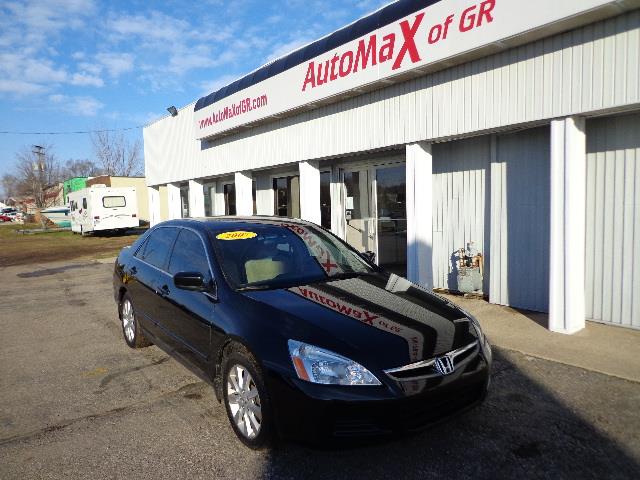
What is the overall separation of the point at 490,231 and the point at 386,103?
9.15 feet

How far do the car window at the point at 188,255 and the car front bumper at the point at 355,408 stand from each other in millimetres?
1450

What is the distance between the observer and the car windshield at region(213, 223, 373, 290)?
369cm

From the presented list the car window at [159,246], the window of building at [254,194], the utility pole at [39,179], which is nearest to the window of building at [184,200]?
the window of building at [254,194]

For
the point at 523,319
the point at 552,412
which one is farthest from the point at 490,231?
the point at 552,412

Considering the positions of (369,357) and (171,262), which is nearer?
(369,357)

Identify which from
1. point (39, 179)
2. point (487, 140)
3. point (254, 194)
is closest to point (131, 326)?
point (487, 140)

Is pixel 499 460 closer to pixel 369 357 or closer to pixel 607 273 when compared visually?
pixel 369 357

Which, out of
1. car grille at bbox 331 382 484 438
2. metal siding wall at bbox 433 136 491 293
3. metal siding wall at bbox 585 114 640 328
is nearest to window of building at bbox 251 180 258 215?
metal siding wall at bbox 433 136 491 293

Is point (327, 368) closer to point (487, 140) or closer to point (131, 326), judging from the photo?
point (131, 326)

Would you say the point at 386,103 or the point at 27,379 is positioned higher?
the point at 386,103

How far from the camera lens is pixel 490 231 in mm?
6953

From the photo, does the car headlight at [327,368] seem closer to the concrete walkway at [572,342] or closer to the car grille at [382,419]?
the car grille at [382,419]

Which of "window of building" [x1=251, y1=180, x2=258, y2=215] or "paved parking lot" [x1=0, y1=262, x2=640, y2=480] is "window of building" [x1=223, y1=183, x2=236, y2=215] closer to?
"window of building" [x1=251, y1=180, x2=258, y2=215]

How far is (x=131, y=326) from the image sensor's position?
539cm
